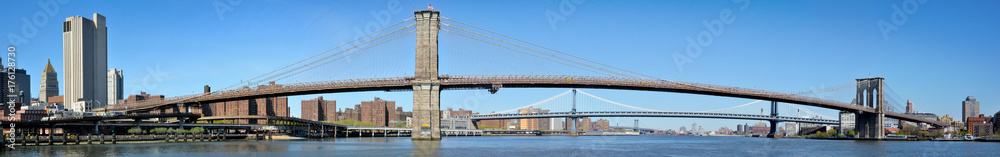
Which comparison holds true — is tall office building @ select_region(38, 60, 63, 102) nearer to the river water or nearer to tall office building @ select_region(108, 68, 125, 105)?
tall office building @ select_region(108, 68, 125, 105)

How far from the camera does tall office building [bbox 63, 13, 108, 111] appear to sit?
555ft

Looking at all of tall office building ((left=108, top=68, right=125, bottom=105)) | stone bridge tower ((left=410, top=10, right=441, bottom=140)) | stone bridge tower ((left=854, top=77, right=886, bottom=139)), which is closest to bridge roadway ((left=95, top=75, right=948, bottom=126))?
stone bridge tower ((left=410, top=10, right=441, bottom=140))

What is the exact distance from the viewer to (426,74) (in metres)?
59.6

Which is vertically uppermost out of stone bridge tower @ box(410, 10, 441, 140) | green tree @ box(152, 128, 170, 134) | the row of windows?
the row of windows

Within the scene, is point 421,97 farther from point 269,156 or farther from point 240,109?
point 240,109

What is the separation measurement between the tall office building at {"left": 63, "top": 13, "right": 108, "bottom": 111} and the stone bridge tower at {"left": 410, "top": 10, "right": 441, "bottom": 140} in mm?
132171

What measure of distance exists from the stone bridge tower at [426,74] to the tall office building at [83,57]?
132 metres

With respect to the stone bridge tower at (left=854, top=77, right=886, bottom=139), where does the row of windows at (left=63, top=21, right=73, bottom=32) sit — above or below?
above

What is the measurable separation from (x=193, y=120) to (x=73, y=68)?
4100 inches

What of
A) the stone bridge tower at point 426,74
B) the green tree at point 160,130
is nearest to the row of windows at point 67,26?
the green tree at point 160,130

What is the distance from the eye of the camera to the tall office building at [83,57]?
16912 centimetres

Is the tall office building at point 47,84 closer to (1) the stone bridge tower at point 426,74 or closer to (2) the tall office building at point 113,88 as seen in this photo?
(2) the tall office building at point 113,88

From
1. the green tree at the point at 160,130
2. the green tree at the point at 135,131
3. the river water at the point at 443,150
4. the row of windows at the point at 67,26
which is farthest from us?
the row of windows at the point at 67,26

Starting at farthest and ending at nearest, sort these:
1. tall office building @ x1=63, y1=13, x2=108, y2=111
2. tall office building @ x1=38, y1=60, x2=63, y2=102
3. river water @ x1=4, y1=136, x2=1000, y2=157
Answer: tall office building @ x1=63, y1=13, x2=108, y2=111 → tall office building @ x1=38, y1=60, x2=63, y2=102 → river water @ x1=4, y1=136, x2=1000, y2=157
